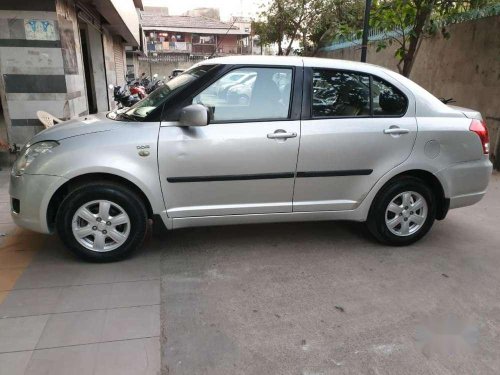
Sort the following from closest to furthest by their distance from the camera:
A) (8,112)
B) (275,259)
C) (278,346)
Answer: (278,346)
(275,259)
(8,112)

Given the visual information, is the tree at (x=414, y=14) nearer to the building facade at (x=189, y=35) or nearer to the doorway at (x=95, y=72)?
the doorway at (x=95, y=72)

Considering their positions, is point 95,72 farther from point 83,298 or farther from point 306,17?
point 83,298

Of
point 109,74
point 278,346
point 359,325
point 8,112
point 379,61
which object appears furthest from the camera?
point 109,74

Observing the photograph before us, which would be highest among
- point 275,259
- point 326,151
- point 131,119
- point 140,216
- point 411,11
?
point 411,11

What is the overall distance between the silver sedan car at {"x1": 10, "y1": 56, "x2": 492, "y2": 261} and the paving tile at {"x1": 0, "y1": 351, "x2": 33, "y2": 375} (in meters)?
1.16

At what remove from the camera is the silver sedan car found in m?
3.49

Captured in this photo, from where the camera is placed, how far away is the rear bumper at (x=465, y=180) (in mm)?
4062

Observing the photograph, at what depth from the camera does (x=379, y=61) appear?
11.6 metres

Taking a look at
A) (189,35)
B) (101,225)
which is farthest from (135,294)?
(189,35)

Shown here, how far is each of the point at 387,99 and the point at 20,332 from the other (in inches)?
136

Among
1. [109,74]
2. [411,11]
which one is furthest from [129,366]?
[109,74]

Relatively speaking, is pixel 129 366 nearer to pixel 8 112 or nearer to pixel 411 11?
pixel 8 112

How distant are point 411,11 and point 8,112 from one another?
6.66 m

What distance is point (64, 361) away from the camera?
2.49 meters
